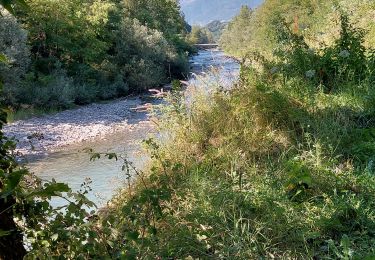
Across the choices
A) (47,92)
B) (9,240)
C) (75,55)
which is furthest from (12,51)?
(9,240)

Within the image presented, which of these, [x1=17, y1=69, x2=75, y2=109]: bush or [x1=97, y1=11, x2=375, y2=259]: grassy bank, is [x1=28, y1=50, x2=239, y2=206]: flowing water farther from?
[x1=17, y1=69, x2=75, y2=109]: bush

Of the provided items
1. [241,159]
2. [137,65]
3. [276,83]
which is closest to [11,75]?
[137,65]

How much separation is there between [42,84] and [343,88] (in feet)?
52.4

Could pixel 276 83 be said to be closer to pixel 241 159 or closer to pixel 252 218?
pixel 241 159

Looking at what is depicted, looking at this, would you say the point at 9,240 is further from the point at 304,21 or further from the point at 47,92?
the point at 304,21

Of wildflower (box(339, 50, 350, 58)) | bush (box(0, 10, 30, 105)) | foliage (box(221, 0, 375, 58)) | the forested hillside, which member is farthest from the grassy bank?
the forested hillside

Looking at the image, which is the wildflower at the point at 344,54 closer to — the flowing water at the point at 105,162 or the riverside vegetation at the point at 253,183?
the riverside vegetation at the point at 253,183

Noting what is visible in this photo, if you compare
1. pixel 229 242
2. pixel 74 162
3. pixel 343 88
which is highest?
pixel 343 88

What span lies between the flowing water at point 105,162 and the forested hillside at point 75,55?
602cm

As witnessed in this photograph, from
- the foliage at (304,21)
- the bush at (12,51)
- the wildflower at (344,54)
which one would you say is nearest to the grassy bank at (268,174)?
the wildflower at (344,54)

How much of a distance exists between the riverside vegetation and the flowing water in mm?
468

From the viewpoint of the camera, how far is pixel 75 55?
22.5m

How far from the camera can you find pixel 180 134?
4828 mm

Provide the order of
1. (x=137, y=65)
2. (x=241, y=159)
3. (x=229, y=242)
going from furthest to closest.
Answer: (x=137, y=65)
(x=241, y=159)
(x=229, y=242)
